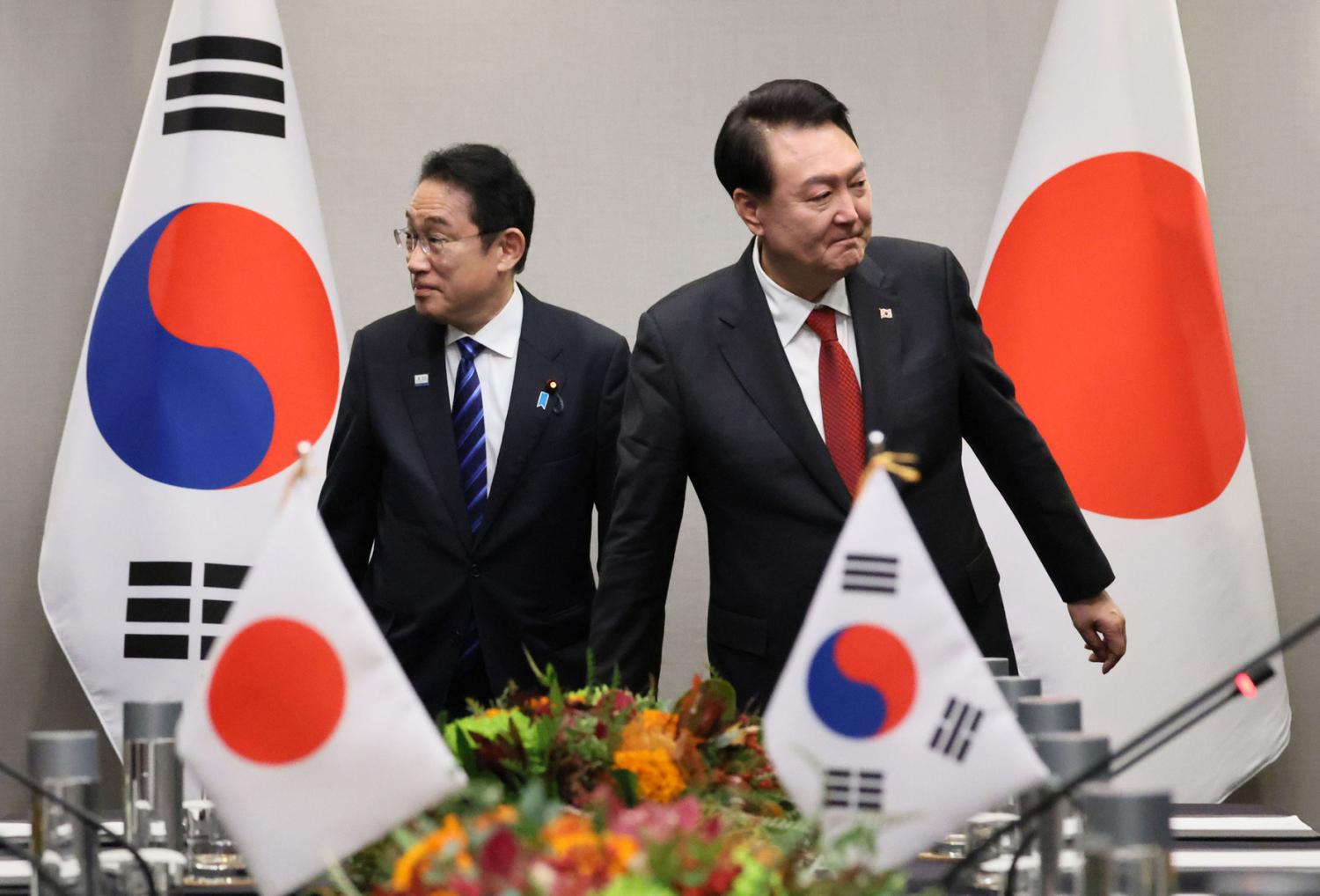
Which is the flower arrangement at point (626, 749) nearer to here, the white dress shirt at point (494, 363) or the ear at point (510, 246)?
the white dress shirt at point (494, 363)

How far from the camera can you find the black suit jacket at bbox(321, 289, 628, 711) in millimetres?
3145

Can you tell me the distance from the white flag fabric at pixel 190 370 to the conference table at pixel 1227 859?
151 centimetres

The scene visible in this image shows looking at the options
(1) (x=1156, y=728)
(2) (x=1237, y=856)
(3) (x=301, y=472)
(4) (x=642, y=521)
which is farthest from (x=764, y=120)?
(1) (x=1156, y=728)

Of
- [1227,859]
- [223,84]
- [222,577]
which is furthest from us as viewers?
[223,84]

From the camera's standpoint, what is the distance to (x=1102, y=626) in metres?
2.72

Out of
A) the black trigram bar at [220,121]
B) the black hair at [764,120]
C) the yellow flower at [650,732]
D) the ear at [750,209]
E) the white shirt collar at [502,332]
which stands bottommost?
the yellow flower at [650,732]

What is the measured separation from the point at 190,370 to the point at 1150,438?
7.03 feet

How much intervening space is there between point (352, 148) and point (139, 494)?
105 cm

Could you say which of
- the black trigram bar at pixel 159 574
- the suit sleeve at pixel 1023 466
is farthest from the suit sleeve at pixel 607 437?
the black trigram bar at pixel 159 574

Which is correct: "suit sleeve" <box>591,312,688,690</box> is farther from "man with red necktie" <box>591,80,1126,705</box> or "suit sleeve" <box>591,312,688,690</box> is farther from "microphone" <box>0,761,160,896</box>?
"microphone" <box>0,761,160,896</box>

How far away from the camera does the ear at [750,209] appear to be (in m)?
2.83

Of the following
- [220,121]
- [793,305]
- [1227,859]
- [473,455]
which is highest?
[220,121]

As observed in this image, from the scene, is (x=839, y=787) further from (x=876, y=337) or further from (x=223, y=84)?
(x=223, y=84)

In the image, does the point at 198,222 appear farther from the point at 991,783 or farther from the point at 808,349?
the point at 991,783
